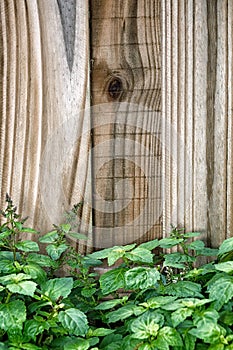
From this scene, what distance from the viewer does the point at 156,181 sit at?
9.66ft

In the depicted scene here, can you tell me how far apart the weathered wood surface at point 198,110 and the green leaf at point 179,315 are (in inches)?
30.0

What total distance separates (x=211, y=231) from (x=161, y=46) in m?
A: 0.90

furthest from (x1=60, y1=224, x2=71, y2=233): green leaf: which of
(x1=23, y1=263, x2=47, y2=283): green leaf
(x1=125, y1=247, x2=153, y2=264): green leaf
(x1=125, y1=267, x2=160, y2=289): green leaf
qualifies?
(x1=125, y1=267, x2=160, y2=289): green leaf

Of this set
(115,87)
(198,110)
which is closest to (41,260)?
(115,87)

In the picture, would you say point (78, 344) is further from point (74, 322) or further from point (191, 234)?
point (191, 234)

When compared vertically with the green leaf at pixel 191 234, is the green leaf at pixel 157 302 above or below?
below

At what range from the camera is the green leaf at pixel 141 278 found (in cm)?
238

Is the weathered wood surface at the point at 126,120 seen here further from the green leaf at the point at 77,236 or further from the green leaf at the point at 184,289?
the green leaf at the point at 184,289

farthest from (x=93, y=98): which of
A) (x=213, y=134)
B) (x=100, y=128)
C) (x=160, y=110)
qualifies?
(x=213, y=134)

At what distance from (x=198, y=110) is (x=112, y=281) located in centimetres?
91

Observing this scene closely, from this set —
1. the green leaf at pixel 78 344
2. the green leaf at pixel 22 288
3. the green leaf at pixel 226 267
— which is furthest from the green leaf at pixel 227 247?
the green leaf at pixel 22 288

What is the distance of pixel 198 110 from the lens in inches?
113

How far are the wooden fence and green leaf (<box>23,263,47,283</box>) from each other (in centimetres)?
47

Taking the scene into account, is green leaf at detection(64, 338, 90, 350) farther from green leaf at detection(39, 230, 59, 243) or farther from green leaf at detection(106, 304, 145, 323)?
green leaf at detection(39, 230, 59, 243)
